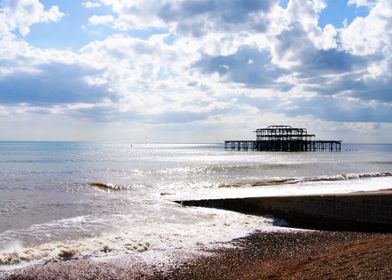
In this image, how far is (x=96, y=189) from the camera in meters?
28.7

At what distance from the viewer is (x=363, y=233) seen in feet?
42.8

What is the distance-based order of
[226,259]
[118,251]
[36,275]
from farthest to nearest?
1. [118,251]
2. [226,259]
3. [36,275]

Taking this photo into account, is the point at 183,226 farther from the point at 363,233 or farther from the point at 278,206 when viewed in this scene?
the point at 363,233

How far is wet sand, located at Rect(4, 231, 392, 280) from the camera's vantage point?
7.85 m

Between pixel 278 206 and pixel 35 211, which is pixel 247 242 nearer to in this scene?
pixel 278 206

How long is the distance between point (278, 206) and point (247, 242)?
4.76m

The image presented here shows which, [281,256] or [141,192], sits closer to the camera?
[281,256]

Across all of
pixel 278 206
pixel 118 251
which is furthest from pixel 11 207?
pixel 278 206

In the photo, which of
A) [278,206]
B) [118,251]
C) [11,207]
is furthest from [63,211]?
[278,206]

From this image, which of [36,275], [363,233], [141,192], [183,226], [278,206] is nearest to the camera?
[36,275]

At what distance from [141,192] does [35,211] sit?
356 inches

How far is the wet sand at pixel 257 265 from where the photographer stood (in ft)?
25.7

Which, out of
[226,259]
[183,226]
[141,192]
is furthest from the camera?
[141,192]

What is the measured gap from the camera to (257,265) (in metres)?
9.65
